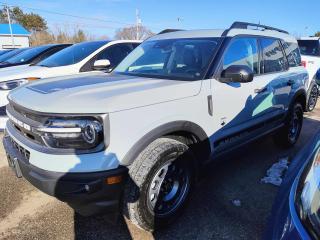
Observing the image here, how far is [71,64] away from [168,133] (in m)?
3.83

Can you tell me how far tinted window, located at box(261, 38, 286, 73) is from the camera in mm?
4195

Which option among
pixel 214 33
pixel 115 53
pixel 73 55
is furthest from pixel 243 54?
pixel 73 55

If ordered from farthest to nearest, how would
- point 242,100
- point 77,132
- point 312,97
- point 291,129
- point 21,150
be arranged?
point 312,97 → point 291,129 → point 242,100 → point 21,150 → point 77,132

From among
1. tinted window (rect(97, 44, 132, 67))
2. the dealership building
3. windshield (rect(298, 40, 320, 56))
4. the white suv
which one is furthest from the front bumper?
the dealership building

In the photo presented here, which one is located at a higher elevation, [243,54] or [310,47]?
[243,54]

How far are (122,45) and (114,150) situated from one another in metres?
4.74

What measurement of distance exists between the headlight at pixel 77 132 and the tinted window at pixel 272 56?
2.73 metres

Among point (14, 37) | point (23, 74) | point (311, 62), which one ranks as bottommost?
point (14, 37)

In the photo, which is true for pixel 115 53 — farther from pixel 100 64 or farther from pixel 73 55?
pixel 100 64

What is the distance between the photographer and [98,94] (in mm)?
2551

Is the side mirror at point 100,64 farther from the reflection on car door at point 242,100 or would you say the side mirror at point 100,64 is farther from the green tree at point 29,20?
the green tree at point 29,20

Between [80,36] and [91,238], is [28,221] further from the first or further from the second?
[80,36]

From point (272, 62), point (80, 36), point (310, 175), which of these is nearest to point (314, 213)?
point (310, 175)

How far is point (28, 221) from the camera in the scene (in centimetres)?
312
